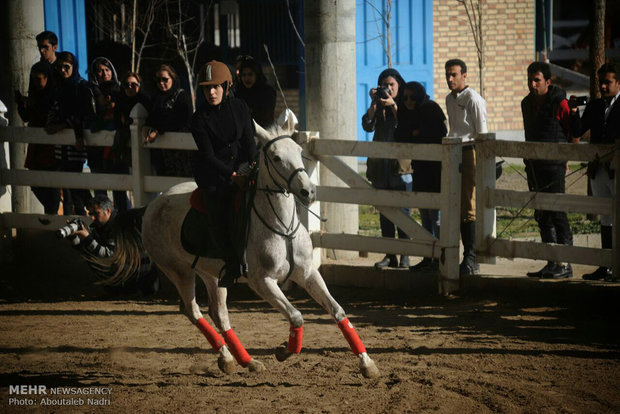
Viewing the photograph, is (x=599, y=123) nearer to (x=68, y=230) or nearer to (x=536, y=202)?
(x=536, y=202)

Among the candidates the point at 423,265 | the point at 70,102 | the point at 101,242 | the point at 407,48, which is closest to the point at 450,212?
the point at 423,265

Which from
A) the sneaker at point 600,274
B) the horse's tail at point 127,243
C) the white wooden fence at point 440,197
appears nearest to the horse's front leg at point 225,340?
the horse's tail at point 127,243

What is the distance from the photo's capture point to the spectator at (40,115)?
11.4 meters

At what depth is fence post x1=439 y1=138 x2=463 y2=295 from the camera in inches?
362

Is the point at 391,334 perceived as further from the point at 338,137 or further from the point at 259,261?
the point at 338,137

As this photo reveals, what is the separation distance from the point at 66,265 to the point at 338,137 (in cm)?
398

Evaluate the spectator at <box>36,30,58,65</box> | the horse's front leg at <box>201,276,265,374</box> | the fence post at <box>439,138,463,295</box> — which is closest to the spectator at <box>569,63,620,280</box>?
the fence post at <box>439,138,463,295</box>

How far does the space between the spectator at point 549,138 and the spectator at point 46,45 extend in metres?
6.08

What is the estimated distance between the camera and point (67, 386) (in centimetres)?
705

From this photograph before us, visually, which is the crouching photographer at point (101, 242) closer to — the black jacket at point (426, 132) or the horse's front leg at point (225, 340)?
the horse's front leg at point (225, 340)

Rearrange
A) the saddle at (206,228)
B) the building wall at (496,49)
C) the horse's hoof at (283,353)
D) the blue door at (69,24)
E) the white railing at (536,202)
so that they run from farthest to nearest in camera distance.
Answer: the building wall at (496,49) < the blue door at (69,24) < the white railing at (536,202) < the saddle at (206,228) < the horse's hoof at (283,353)

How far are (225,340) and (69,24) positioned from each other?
11637mm

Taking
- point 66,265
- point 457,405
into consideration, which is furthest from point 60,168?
point 457,405

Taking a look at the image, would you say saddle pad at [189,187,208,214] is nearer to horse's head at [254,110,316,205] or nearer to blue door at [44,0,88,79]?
horse's head at [254,110,316,205]
